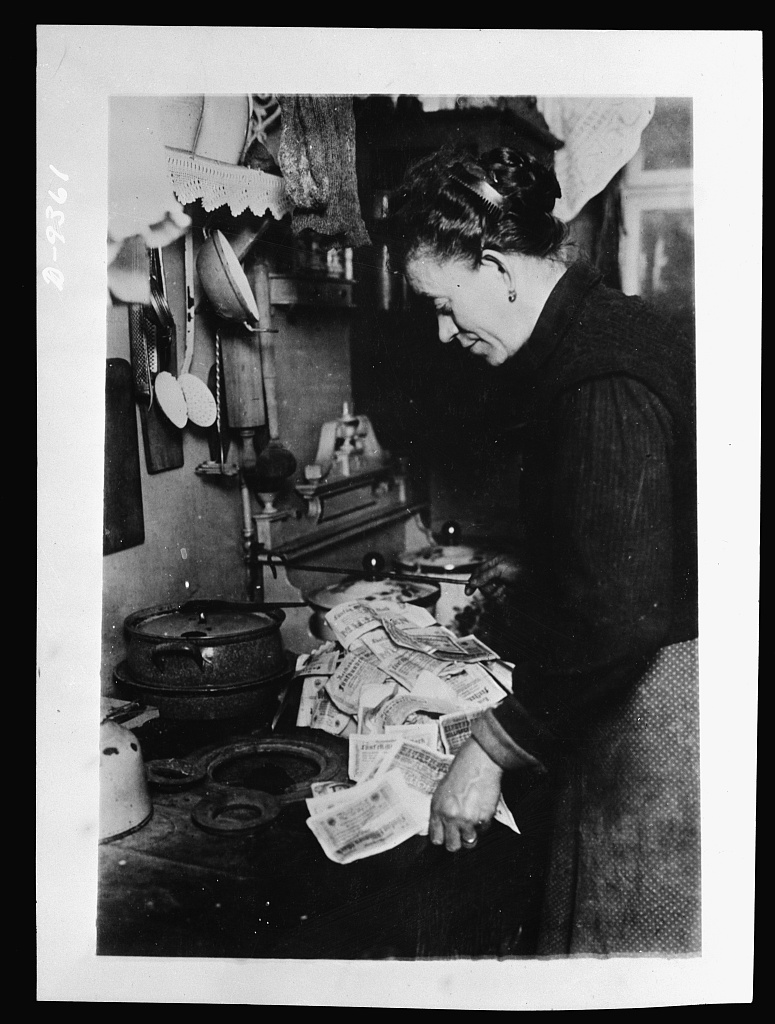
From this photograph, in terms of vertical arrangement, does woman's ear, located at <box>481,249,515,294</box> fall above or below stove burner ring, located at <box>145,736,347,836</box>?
above

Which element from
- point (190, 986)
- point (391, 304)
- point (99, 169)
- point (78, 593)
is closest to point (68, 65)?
point (99, 169)

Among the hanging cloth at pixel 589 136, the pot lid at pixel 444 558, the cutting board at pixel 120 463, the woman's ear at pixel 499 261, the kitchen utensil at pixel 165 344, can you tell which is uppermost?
the hanging cloth at pixel 589 136

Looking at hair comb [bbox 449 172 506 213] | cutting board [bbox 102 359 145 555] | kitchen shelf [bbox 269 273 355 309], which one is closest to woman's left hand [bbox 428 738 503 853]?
cutting board [bbox 102 359 145 555]

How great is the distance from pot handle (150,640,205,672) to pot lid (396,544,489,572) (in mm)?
348

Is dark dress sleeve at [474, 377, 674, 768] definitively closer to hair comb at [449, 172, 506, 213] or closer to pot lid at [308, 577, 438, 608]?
pot lid at [308, 577, 438, 608]

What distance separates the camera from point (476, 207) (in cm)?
141

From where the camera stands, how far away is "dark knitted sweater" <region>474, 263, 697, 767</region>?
140 centimetres

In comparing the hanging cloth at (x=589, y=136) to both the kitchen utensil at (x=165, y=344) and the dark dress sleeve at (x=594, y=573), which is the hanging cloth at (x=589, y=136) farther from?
the kitchen utensil at (x=165, y=344)

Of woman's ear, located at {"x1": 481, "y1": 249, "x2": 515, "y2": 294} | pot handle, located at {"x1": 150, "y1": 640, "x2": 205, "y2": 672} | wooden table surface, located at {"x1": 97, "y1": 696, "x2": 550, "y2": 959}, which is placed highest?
woman's ear, located at {"x1": 481, "y1": 249, "x2": 515, "y2": 294}

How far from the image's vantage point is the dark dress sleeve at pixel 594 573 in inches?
55.2

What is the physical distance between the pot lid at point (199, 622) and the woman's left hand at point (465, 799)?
A: 1.19 ft

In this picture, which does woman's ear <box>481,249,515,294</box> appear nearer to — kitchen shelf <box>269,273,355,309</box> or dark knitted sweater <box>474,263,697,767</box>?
dark knitted sweater <box>474,263,697,767</box>

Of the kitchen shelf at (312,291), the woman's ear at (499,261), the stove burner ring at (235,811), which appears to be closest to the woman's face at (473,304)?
the woman's ear at (499,261)

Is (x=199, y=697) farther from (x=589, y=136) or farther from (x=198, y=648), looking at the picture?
(x=589, y=136)
